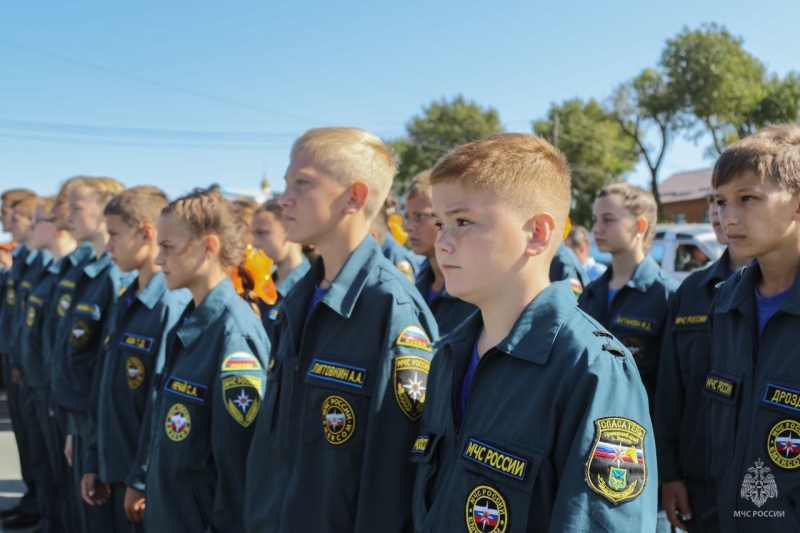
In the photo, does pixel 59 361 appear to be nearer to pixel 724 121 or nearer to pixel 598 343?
pixel 598 343

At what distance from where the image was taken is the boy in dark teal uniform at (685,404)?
348 centimetres

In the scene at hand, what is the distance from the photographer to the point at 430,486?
6.72 feet

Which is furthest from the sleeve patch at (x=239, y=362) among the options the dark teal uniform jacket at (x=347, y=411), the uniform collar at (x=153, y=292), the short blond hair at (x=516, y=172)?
the short blond hair at (x=516, y=172)

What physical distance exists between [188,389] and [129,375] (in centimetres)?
86

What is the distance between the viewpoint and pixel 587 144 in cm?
3925

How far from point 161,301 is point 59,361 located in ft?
4.16

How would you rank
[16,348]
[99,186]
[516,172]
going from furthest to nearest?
[16,348] → [99,186] → [516,172]

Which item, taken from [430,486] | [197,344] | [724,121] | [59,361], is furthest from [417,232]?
[724,121]

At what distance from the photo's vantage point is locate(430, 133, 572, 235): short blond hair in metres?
1.95

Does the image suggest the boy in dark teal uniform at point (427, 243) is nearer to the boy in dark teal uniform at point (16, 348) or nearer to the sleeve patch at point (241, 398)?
the sleeve patch at point (241, 398)

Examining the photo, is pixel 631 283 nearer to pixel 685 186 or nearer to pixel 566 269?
pixel 566 269

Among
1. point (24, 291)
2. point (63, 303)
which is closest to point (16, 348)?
point (24, 291)

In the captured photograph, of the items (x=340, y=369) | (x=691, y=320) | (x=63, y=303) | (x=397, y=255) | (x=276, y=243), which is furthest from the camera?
(x=397, y=255)

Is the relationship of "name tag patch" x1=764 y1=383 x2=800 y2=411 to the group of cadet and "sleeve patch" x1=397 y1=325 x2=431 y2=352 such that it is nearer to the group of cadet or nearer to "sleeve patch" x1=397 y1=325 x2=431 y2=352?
the group of cadet
